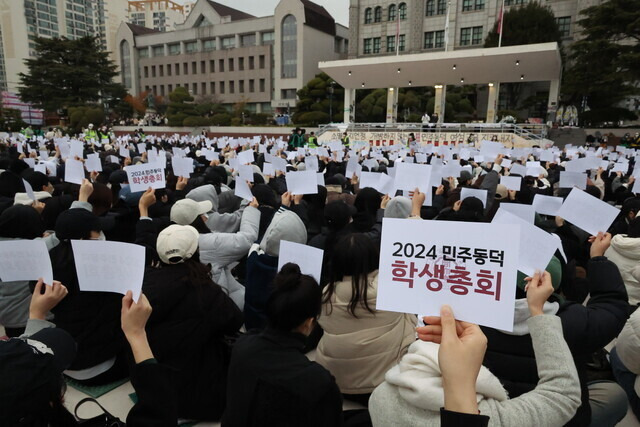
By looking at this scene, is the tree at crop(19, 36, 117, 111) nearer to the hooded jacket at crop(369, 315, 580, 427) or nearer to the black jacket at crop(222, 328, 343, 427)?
the black jacket at crop(222, 328, 343, 427)

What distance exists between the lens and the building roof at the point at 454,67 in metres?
23.5

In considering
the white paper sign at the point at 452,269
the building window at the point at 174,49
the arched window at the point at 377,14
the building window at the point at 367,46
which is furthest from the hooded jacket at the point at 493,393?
the building window at the point at 174,49

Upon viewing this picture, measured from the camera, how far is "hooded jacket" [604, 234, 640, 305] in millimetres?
3135

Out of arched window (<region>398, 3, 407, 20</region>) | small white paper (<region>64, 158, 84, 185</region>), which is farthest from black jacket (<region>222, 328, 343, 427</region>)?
arched window (<region>398, 3, 407, 20</region>)

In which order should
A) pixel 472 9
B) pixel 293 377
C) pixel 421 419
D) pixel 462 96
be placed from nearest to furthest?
pixel 421 419 < pixel 293 377 < pixel 462 96 < pixel 472 9

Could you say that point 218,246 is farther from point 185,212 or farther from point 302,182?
point 302,182

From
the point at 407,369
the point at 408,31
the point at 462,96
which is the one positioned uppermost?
the point at 408,31

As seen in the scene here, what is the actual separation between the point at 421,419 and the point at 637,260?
2896 mm

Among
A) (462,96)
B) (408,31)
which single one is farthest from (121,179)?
(408,31)

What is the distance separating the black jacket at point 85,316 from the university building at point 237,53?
49446 mm

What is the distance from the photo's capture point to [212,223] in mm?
4277

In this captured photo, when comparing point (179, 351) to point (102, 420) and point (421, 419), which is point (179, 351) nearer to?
point (102, 420)

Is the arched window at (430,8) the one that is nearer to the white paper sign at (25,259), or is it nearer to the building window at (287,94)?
the building window at (287,94)

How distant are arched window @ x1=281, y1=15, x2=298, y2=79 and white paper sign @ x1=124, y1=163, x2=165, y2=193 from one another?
4881cm
